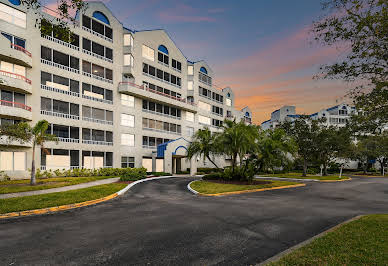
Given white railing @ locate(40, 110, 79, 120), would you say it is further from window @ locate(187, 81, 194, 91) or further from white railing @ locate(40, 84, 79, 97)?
window @ locate(187, 81, 194, 91)

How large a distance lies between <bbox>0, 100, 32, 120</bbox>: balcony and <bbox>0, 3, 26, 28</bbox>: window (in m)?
9.33

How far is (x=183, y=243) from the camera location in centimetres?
670

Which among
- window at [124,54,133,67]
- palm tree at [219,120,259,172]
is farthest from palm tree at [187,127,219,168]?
window at [124,54,133,67]

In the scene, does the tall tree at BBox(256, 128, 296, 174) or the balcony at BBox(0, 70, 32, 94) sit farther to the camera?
the tall tree at BBox(256, 128, 296, 174)

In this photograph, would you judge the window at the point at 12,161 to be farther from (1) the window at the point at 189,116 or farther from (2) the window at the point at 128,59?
(1) the window at the point at 189,116

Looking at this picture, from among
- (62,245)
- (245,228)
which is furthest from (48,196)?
(245,228)

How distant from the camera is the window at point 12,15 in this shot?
79.6 ft

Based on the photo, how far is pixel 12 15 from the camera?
24844mm

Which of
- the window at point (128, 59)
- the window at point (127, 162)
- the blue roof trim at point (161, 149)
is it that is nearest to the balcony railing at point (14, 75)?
the window at point (128, 59)

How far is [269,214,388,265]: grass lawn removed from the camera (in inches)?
202

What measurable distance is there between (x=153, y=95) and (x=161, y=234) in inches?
1275

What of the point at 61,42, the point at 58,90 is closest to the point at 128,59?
the point at 61,42

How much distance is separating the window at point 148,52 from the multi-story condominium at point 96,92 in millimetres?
171

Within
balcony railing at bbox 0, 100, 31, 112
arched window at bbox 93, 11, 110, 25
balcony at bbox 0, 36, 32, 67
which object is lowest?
balcony railing at bbox 0, 100, 31, 112
